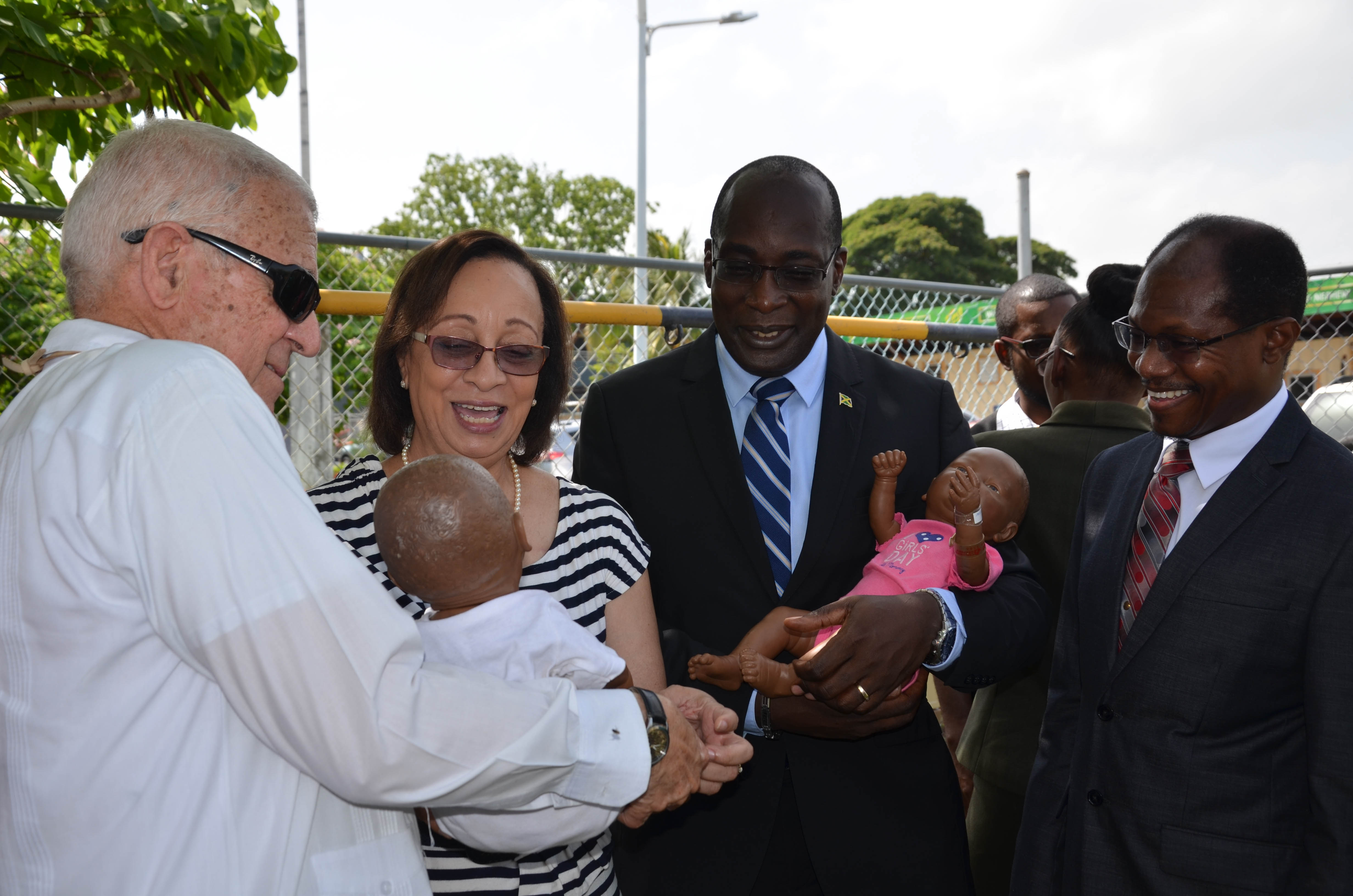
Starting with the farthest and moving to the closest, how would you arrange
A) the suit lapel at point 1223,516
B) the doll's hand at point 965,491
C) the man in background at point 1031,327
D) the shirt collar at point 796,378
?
1. the man in background at point 1031,327
2. the shirt collar at point 796,378
3. the doll's hand at point 965,491
4. the suit lapel at point 1223,516

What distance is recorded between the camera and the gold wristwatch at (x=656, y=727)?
5.60 feet

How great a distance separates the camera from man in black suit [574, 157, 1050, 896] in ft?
7.84

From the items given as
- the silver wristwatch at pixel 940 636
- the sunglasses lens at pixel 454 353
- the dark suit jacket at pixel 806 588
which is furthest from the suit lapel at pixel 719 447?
the sunglasses lens at pixel 454 353

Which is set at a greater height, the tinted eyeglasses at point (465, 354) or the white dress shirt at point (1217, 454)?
the tinted eyeglasses at point (465, 354)

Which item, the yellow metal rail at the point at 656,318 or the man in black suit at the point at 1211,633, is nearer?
the man in black suit at the point at 1211,633

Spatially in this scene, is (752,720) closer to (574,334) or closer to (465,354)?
(465,354)

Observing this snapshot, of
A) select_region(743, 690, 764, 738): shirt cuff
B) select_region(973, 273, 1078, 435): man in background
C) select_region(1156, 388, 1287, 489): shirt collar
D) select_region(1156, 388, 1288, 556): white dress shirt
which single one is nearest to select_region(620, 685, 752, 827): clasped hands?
select_region(743, 690, 764, 738): shirt cuff

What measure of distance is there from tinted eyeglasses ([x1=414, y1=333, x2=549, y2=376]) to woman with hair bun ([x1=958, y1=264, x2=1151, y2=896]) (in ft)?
5.59

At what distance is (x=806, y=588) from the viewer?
2.54m

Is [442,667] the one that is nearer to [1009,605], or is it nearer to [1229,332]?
[1009,605]

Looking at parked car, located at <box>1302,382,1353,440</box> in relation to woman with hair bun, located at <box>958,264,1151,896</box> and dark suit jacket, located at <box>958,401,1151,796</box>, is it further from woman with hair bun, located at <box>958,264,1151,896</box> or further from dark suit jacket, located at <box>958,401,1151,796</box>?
dark suit jacket, located at <box>958,401,1151,796</box>

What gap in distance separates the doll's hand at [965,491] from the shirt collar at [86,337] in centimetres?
201

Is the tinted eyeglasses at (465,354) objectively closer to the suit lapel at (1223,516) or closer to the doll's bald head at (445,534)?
the doll's bald head at (445,534)

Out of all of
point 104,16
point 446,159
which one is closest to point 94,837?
point 104,16
